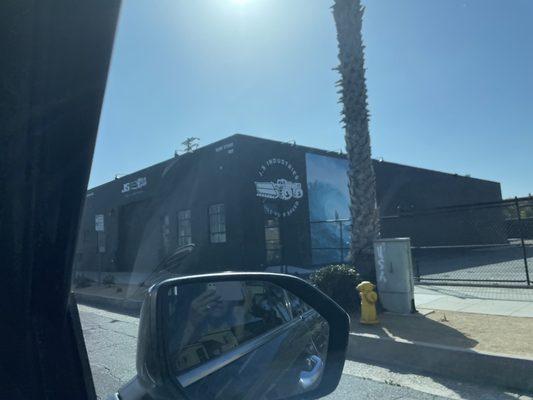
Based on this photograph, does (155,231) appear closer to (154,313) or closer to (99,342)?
(99,342)

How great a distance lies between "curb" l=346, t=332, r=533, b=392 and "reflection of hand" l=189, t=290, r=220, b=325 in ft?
14.7

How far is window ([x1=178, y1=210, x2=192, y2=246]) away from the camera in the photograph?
790 inches

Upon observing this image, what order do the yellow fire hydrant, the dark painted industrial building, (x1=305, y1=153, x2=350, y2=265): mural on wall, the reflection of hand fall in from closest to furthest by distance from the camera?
the reflection of hand, the yellow fire hydrant, the dark painted industrial building, (x1=305, y1=153, x2=350, y2=265): mural on wall

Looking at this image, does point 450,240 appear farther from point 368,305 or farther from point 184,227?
point 368,305

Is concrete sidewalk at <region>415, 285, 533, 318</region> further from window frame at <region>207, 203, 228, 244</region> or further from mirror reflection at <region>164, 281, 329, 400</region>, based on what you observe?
window frame at <region>207, 203, 228, 244</region>

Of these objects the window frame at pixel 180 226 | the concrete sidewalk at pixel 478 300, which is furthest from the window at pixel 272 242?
the concrete sidewalk at pixel 478 300

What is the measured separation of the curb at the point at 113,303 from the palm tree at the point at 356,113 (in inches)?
221

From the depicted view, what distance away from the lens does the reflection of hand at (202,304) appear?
6.32ft

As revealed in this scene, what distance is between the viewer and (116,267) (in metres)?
24.7

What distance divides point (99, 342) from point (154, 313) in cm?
698

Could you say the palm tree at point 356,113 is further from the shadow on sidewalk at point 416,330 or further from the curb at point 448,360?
the curb at point 448,360

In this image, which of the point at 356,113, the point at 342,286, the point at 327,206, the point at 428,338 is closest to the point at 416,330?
the point at 428,338

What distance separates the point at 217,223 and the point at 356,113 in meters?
9.24

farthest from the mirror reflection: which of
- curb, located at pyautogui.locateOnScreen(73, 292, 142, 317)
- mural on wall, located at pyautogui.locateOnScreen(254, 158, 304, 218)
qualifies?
mural on wall, located at pyautogui.locateOnScreen(254, 158, 304, 218)
